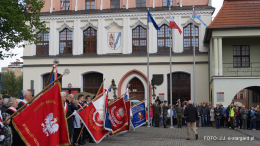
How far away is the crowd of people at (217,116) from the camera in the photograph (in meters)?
21.2

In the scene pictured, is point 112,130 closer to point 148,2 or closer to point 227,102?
point 227,102

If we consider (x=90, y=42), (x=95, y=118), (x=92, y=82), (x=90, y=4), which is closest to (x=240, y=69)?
(x=92, y=82)

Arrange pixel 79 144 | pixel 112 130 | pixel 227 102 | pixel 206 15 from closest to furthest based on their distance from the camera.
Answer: pixel 79 144
pixel 112 130
pixel 227 102
pixel 206 15

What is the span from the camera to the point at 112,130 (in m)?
13.3

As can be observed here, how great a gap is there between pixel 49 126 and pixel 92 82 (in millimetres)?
23997

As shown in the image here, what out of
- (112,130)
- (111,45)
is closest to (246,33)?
(111,45)

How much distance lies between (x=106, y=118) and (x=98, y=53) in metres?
18.4

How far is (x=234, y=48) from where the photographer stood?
89.6 feet

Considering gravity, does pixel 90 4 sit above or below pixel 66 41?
above

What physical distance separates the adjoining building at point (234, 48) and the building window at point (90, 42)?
34.1 ft

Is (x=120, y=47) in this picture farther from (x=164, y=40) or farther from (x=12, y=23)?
(x=12, y=23)

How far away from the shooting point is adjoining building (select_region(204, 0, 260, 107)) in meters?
23.6

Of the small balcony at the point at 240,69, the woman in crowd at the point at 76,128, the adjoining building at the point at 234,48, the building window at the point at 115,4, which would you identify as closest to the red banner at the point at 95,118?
the woman in crowd at the point at 76,128

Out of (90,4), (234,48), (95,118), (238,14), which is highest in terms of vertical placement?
(90,4)
